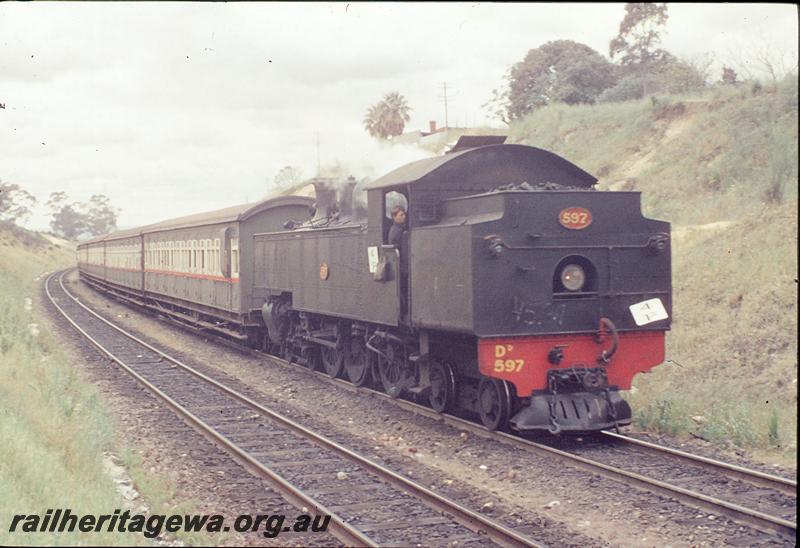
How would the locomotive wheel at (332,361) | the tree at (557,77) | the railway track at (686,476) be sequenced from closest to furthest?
1. the railway track at (686,476)
2. the locomotive wheel at (332,361)
3. the tree at (557,77)

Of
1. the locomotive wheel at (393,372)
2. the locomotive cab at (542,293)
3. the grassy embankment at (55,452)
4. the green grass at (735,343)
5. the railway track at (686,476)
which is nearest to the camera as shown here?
the grassy embankment at (55,452)

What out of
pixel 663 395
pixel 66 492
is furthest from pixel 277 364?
pixel 66 492

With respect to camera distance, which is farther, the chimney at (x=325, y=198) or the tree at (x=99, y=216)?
the tree at (x=99, y=216)

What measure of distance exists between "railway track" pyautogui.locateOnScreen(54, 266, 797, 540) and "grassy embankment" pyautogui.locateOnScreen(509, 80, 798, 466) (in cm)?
90

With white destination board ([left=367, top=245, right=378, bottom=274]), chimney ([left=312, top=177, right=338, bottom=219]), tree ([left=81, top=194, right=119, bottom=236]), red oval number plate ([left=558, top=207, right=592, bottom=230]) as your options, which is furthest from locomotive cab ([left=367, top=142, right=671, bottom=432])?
tree ([left=81, top=194, right=119, bottom=236])

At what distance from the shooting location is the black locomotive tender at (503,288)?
8.16 meters

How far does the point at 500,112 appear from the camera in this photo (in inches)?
1673

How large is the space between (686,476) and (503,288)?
7.93 ft

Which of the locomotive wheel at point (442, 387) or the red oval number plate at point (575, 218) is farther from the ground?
the red oval number plate at point (575, 218)

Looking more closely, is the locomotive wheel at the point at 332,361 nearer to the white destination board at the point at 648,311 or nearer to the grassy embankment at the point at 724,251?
the grassy embankment at the point at 724,251

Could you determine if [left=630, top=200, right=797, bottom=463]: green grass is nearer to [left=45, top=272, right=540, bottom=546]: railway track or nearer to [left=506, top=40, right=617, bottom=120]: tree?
[left=45, top=272, right=540, bottom=546]: railway track

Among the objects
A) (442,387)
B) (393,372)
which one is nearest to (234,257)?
(393,372)

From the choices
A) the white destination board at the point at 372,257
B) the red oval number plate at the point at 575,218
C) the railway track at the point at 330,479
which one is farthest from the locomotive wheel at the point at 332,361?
the red oval number plate at the point at 575,218

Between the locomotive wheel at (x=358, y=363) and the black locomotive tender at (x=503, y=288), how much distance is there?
0.13ft
